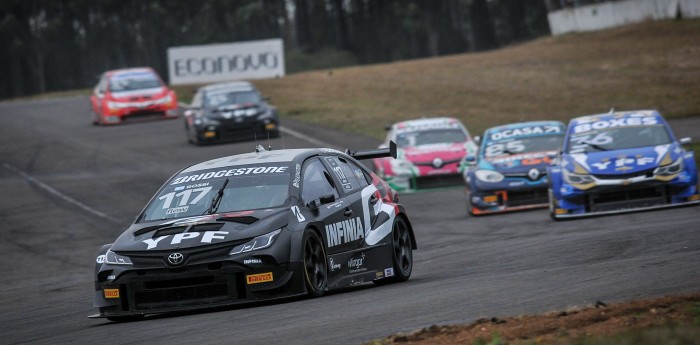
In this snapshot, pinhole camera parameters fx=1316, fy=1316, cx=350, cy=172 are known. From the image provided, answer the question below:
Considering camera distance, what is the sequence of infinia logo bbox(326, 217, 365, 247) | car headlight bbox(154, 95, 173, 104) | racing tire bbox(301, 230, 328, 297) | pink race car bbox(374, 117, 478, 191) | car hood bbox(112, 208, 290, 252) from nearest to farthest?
car hood bbox(112, 208, 290, 252) < racing tire bbox(301, 230, 328, 297) < infinia logo bbox(326, 217, 365, 247) < pink race car bbox(374, 117, 478, 191) < car headlight bbox(154, 95, 173, 104)

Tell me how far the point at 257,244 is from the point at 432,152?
49.1 feet

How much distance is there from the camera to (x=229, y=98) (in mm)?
32156

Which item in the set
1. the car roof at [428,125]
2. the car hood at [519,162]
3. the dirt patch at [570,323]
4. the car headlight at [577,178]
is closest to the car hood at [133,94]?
the car roof at [428,125]

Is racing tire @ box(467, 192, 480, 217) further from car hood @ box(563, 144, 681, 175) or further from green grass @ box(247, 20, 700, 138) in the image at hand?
green grass @ box(247, 20, 700, 138)

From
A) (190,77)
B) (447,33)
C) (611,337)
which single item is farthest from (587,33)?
(611,337)

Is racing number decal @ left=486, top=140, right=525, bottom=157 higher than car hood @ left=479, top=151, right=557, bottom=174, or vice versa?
racing number decal @ left=486, top=140, right=525, bottom=157

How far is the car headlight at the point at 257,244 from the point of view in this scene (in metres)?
9.52

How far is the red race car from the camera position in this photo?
37.2 meters

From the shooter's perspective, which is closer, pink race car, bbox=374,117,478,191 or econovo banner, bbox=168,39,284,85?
pink race car, bbox=374,117,478,191

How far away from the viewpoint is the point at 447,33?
87.1 m

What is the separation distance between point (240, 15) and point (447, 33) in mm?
14690

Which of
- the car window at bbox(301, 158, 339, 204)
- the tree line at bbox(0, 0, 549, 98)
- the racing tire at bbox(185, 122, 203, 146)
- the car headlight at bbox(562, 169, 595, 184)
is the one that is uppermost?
the car window at bbox(301, 158, 339, 204)

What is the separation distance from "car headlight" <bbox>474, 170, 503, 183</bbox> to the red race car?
1913 centimetres

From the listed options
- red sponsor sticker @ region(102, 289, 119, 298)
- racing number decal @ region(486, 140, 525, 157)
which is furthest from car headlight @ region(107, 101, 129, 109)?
red sponsor sticker @ region(102, 289, 119, 298)
